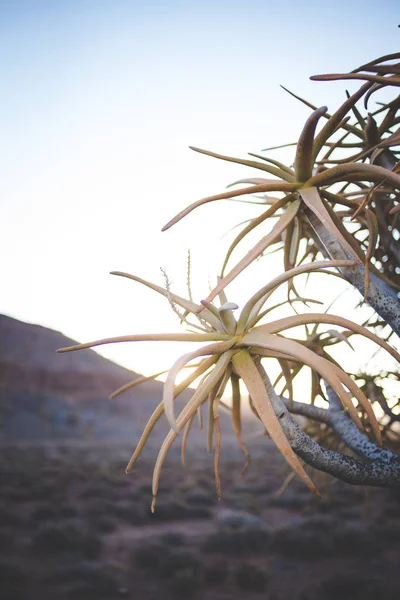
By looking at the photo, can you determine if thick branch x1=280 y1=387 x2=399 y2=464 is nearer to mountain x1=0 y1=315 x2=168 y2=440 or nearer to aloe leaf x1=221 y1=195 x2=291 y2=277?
aloe leaf x1=221 y1=195 x2=291 y2=277

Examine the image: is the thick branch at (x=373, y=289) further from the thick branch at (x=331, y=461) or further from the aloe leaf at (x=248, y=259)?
the thick branch at (x=331, y=461)

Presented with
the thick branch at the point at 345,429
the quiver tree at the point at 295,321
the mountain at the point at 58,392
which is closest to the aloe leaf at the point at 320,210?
the quiver tree at the point at 295,321

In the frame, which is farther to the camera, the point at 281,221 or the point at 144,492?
the point at 144,492

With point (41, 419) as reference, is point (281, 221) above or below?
above

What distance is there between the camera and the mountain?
37906 mm

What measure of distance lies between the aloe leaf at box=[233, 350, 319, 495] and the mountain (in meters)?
36.1

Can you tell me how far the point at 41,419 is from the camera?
38.1 meters

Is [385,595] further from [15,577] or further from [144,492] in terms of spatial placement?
[144,492]

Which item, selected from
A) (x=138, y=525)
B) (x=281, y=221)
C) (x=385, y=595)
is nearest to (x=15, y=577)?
(x=138, y=525)

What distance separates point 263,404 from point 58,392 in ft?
154

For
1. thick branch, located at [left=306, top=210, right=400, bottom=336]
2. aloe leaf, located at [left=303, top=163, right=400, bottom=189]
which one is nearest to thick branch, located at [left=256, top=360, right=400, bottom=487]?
thick branch, located at [left=306, top=210, right=400, bottom=336]

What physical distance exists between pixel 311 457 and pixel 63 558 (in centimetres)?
797

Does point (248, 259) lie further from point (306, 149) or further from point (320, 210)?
point (306, 149)

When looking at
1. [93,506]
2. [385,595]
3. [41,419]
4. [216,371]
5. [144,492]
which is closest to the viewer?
[216,371]
